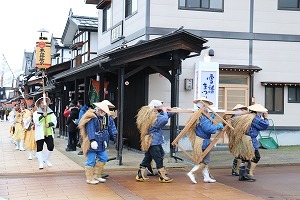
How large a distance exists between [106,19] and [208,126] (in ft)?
44.1

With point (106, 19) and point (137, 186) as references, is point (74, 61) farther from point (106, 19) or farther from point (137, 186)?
point (137, 186)

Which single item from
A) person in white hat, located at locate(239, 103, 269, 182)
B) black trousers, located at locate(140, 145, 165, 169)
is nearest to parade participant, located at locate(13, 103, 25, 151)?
black trousers, located at locate(140, 145, 165, 169)

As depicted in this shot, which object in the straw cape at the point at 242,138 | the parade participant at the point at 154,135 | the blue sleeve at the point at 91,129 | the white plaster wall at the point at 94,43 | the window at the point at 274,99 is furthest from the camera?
the white plaster wall at the point at 94,43

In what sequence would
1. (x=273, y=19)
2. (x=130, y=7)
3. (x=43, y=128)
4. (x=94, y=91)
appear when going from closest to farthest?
(x=43, y=128)
(x=94, y=91)
(x=273, y=19)
(x=130, y=7)

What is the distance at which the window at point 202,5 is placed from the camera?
1551cm

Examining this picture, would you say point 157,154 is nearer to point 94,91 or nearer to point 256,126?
point 256,126

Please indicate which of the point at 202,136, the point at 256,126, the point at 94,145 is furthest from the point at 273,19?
the point at 94,145

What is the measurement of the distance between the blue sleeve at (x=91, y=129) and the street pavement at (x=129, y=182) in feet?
3.54

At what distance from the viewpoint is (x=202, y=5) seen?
15711mm

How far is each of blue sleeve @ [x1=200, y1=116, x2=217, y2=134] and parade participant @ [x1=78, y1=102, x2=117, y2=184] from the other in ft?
7.11

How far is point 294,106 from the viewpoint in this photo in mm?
Answer: 16625

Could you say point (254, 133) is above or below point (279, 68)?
below

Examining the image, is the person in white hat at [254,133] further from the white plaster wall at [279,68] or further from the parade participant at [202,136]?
the white plaster wall at [279,68]

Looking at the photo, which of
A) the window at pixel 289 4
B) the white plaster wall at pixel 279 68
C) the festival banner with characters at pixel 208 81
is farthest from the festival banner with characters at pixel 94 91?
the window at pixel 289 4
